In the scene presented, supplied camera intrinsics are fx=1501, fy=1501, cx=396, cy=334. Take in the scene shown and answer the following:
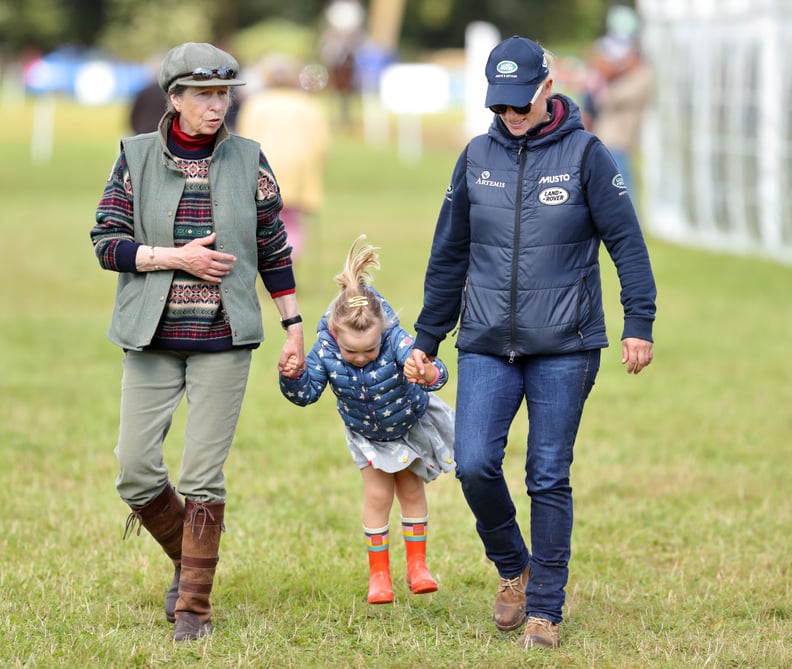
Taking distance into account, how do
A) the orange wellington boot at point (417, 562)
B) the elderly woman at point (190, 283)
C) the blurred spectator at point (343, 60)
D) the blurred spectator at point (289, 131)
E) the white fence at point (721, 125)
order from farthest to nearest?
the blurred spectator at point (343, 60), the white fence at point (721, 125), the blurred spectator at point (289, 131), the orange wellington boot at point (417, 562), the elderly woman at point (190, 283)

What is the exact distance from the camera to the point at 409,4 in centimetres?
7056

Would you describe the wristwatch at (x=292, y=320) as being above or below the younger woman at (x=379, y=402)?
above

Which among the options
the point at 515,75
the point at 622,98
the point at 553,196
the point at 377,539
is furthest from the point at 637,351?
the point at 622,98

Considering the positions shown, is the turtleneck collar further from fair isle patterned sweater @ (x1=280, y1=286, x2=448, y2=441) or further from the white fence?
the white fence

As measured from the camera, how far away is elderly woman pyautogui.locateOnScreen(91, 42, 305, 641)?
5.15m

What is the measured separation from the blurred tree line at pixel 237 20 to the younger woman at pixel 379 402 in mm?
60862

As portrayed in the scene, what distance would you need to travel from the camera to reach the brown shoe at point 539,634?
516cm

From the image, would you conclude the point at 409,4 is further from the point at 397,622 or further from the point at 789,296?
the point at 397,622

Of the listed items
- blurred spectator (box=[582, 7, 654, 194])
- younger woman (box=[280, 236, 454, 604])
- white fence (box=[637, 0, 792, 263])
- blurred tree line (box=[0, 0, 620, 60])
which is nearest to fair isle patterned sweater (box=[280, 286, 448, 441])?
younger woman (box=[280, 236, 454, 604])

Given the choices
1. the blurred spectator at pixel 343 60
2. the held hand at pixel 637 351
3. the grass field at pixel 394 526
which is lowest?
the grass field at pixel 394 526

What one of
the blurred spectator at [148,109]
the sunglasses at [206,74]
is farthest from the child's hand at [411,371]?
the blurred spectator at [148,109]

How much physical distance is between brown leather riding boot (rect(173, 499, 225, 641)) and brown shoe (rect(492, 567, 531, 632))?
3.40ft

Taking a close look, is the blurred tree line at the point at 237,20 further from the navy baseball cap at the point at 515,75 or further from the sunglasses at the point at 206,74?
the navy baseball cap at the point at 515,75

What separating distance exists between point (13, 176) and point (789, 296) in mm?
17611
